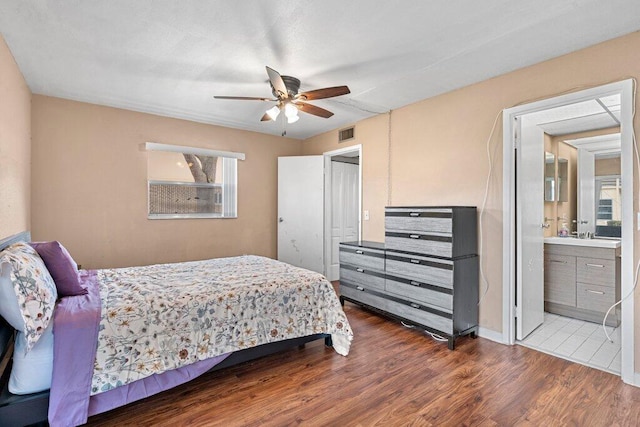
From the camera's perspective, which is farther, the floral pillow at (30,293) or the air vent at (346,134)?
the air vent at (346,134)

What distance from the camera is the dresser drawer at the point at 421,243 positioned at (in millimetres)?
2863

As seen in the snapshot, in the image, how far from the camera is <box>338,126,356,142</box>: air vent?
15.0 feet

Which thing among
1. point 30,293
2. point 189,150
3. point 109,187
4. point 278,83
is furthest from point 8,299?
point 189,150

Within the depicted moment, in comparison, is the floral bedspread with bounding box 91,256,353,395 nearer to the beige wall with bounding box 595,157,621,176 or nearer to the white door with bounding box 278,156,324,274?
the white door with bounding box 278,156,324,274

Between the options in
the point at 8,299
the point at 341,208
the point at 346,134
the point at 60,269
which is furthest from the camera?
the point at 341,208

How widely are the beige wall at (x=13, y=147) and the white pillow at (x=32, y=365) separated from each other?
1.23 m

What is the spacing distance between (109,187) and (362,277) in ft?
10.6

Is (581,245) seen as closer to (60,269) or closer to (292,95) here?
(292,95)

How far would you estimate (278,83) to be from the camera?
8.18 ft

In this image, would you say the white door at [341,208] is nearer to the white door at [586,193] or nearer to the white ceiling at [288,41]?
the white ceiling at [288,41]

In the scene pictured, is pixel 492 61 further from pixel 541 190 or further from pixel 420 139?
pixel 541 190

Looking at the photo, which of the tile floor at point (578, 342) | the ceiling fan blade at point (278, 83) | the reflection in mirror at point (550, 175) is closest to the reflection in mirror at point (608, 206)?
the reflection in mirror at point (550, 175)

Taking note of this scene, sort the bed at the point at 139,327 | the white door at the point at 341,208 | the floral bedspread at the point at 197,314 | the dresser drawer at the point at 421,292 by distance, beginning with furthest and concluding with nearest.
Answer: the white door at the point at 341,208 → the dresser drawer at the point at 421,292 → the floral bedspread at the point at 197,314 → the bed at the point at 139,327

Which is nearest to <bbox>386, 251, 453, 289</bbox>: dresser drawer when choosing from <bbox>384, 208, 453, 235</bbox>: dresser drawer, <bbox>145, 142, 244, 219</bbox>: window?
<bbox>384, 208, 453, 235</bbox>: dresser drawer
